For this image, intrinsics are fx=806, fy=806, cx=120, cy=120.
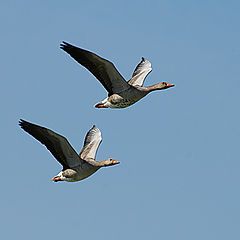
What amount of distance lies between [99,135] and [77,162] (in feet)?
10.8

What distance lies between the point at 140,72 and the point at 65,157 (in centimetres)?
598

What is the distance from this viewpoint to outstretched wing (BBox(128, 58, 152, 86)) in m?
31.1

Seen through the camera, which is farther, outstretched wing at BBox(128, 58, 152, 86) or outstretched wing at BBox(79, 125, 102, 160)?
outstretched wing at BBox(128, 58, 152, 86)

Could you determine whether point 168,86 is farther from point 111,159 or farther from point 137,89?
point 111,159

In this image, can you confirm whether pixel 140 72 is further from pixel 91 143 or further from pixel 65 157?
pixel 65 157

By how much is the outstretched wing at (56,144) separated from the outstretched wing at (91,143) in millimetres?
2057

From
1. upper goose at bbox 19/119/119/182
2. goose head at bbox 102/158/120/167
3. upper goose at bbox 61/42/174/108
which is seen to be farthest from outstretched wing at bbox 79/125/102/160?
upper goose at bbox 61/42/174/108

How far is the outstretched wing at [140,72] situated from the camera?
3110 centimetres

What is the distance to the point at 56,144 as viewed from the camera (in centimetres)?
2681

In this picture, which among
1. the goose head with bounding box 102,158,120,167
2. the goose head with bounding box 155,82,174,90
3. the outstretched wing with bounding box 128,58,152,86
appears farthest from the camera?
the outstretched wing with bounding box 128,58,152,86

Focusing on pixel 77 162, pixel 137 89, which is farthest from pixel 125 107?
pixel 77 162

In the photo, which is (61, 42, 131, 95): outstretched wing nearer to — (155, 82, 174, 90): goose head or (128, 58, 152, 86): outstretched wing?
(155, 82, 174, 90): goose head

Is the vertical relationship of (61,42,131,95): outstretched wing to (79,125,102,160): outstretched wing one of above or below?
above

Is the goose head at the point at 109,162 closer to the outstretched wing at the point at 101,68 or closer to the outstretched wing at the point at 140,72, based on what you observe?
the outstretched wing at the point at 101,68
